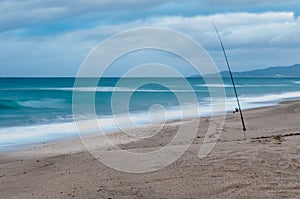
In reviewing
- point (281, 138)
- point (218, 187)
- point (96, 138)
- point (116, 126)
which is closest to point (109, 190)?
point (218, 187)

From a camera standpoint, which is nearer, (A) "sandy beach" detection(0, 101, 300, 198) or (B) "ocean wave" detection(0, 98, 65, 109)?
(A) "sandy beach" detection(0, 101, 300, 198)

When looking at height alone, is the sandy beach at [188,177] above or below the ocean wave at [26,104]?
below

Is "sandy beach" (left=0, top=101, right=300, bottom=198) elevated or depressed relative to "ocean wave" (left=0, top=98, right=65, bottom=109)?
depressed

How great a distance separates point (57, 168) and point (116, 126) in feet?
33.0

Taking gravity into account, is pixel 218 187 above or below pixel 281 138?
below

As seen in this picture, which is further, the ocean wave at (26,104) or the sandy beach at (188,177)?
the ocean wave at (26,104)

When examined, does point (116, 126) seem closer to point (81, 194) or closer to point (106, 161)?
point (106, 161)

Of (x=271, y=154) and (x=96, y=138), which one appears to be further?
(x=96, y=138)

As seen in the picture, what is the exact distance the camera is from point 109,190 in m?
5.66

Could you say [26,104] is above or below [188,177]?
above

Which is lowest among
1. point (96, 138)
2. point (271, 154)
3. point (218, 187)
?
point (218, 187)

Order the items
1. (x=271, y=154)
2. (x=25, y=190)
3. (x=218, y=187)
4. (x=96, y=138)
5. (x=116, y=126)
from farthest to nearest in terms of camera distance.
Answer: (x=116, y=126) → (x=96, y=138) → (x=271, y=154) → (x=25, y=190) → (x=218, y=187)

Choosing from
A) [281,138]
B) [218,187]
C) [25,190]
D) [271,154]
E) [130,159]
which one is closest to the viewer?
[218,187]

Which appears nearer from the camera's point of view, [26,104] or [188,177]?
[188,177]
